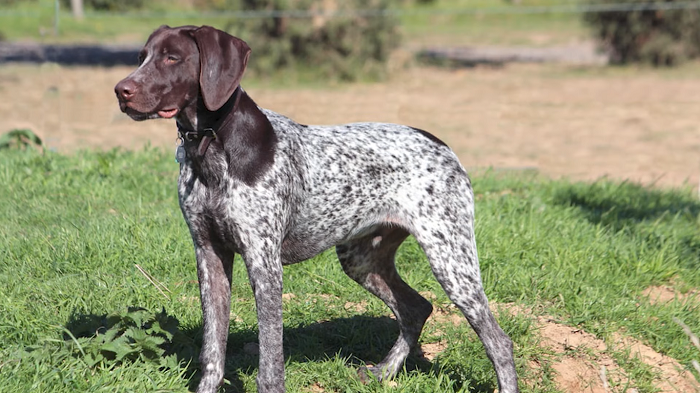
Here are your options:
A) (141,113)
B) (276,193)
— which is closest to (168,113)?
(141,113)

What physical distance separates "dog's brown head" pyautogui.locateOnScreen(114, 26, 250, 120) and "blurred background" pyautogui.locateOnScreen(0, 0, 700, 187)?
5.21 meters

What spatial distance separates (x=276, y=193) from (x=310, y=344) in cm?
141

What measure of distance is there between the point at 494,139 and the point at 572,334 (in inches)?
253

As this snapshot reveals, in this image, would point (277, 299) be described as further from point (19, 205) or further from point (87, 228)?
point (19, 205)

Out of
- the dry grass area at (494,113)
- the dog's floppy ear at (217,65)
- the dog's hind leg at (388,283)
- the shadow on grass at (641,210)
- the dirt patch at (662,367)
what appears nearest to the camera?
the dog's floppy ear at (217,65)

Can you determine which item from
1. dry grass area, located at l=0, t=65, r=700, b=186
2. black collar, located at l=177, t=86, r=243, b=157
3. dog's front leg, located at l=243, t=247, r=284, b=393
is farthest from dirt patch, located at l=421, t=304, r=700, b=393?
dry grass area, located at l=0, t=65, r=700, b=186

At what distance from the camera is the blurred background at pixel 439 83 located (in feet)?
35.4

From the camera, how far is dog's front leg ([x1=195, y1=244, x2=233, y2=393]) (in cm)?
417

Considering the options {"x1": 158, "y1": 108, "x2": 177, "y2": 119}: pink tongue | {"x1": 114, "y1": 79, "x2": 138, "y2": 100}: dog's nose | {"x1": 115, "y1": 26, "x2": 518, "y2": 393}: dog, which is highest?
{"x1": 114, "y1": 79, "x2": 138, "y2": 100}: dog's nose

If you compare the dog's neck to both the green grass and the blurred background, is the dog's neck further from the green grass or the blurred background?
the blurred background

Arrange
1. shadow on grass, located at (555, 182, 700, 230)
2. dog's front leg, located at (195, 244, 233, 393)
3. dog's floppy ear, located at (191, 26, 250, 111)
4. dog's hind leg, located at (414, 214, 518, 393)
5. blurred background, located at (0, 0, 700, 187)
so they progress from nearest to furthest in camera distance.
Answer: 1. dog's floppy ear, located at (191, 26, 250, 111)
2. dog's front leg, located at (195, 244, 233, 393)
3. dog's hind leg, located at (414, 214, 518, 393)
4. shadow on grass, located at (555, 182, 700, 230)
5. blurred background, located at (0, 0, 700, 187)

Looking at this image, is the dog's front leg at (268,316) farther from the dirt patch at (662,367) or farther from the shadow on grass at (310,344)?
the dirt patch at (662,367)

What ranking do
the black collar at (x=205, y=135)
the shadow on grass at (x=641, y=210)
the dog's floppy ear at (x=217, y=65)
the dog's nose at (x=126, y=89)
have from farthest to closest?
the shadow on grass at (x=641, y=210), the black collar at (x=205, y=135), the dog's floppy ear at (x=217, y=65), the dog's nose at (x=126, y=89)

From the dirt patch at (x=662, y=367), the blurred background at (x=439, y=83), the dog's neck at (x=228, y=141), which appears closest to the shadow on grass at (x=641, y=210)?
the blurred background at (x=439, y=83)
